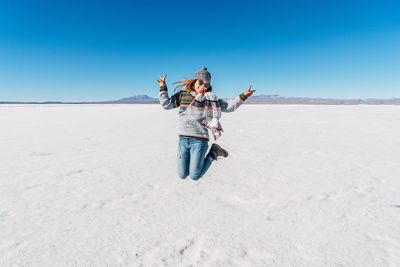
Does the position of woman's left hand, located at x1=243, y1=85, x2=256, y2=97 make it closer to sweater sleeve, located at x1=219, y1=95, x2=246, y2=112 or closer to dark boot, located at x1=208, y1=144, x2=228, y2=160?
sweater sleeve, located at x1=219, y1=95, x2=246, y2=112

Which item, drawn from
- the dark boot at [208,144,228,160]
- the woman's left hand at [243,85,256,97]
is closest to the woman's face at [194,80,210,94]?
the woman's left hand at [243,85,256,97]

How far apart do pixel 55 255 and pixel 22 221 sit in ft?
2.63

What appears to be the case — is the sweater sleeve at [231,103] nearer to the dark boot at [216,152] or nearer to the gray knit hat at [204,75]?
the gray knit hat at [204,75]

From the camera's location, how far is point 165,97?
352 cm

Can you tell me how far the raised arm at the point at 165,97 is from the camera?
139 inches

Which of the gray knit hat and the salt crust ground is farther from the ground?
the gray knit hat

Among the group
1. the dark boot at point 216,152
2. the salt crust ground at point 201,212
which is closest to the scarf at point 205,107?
the dark boot at point 216,152

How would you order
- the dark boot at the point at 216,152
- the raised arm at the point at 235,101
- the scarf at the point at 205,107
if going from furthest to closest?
the dark boot at the point at 216,152
the raised arm at the point at 235,101
the scarf at the point at 205,107

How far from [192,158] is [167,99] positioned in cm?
91

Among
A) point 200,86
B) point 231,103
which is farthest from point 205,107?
point 231,103

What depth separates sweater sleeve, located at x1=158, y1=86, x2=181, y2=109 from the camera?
3.52m

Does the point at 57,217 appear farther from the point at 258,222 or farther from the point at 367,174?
the point at 367,174

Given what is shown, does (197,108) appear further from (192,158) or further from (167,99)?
(192,158)

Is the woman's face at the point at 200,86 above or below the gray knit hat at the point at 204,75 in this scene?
below
